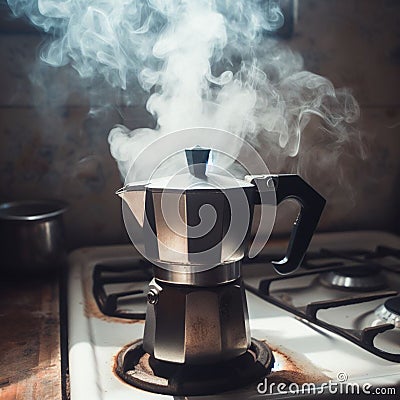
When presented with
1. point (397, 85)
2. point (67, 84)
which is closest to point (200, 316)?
point (67, 84)

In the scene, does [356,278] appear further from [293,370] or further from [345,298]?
[293,370]

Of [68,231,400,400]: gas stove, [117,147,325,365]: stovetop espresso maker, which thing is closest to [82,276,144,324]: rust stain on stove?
[68,231,400,400]: gas stove

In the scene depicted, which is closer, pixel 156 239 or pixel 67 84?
pixel 156 239

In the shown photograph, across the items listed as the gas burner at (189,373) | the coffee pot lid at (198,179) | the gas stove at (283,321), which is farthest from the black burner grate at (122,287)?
the coffee pot lid at (198,179)

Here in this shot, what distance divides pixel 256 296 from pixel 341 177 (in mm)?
467

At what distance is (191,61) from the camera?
2.98 feet

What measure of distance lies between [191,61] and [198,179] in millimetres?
407

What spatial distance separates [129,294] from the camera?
2.61 feet

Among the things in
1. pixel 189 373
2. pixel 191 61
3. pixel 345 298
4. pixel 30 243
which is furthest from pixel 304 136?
pixel 189 373

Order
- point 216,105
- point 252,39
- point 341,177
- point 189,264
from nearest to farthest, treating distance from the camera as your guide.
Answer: point 189,264, point 216,105, point 252,39, point 341,177

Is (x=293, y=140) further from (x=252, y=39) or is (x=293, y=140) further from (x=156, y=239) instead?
(x=156, y=239)

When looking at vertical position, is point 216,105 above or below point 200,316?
above

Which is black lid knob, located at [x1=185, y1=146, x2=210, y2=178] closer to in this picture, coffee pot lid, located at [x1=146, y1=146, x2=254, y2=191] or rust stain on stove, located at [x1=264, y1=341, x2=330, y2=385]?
coffee pot lid, located at [x1=146, y1=146, x2=254, y2=191]

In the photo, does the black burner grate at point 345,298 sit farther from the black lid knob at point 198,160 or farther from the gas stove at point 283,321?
the black lid knob at point 198,160
